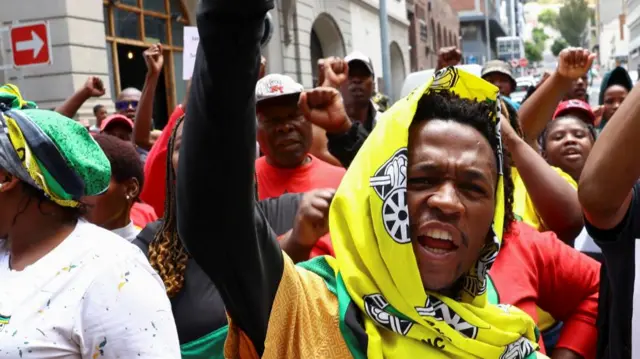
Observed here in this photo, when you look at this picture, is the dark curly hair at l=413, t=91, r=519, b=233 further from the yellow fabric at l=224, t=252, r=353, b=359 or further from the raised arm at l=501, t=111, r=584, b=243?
the raised arm at l=501, t=111, r=584, b=243

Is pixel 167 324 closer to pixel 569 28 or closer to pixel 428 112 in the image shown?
pixel 428 112

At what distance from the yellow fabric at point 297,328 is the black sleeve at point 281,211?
1.37 meters

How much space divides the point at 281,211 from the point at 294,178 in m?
0.74

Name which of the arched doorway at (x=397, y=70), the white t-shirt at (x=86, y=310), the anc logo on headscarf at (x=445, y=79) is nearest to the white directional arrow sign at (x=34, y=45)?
the white t-shirt at (x=86, y=310)

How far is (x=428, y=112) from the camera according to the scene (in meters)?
1.72

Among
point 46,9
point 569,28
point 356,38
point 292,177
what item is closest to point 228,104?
point 292,177

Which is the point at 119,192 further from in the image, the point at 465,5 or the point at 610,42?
the point at 610,42

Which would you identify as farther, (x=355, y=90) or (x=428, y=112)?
(x=355, y=90)

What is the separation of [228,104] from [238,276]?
0.34 metres

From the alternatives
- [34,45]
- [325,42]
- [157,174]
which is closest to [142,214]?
[157,174]

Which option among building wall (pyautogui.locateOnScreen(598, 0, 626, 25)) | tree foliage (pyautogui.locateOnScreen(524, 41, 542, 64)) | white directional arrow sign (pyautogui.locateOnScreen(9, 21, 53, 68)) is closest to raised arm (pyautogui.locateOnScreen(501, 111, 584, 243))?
white directional arrow sign (pyautogui.locateOnScreen(9, 21, 53, 68))

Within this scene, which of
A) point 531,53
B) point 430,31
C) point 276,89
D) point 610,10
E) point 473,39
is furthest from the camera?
point 531,53

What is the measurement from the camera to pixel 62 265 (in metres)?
1.93

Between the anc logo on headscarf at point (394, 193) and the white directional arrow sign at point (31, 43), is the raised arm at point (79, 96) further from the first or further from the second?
the anc logo on headscarf at point (394, 193)
